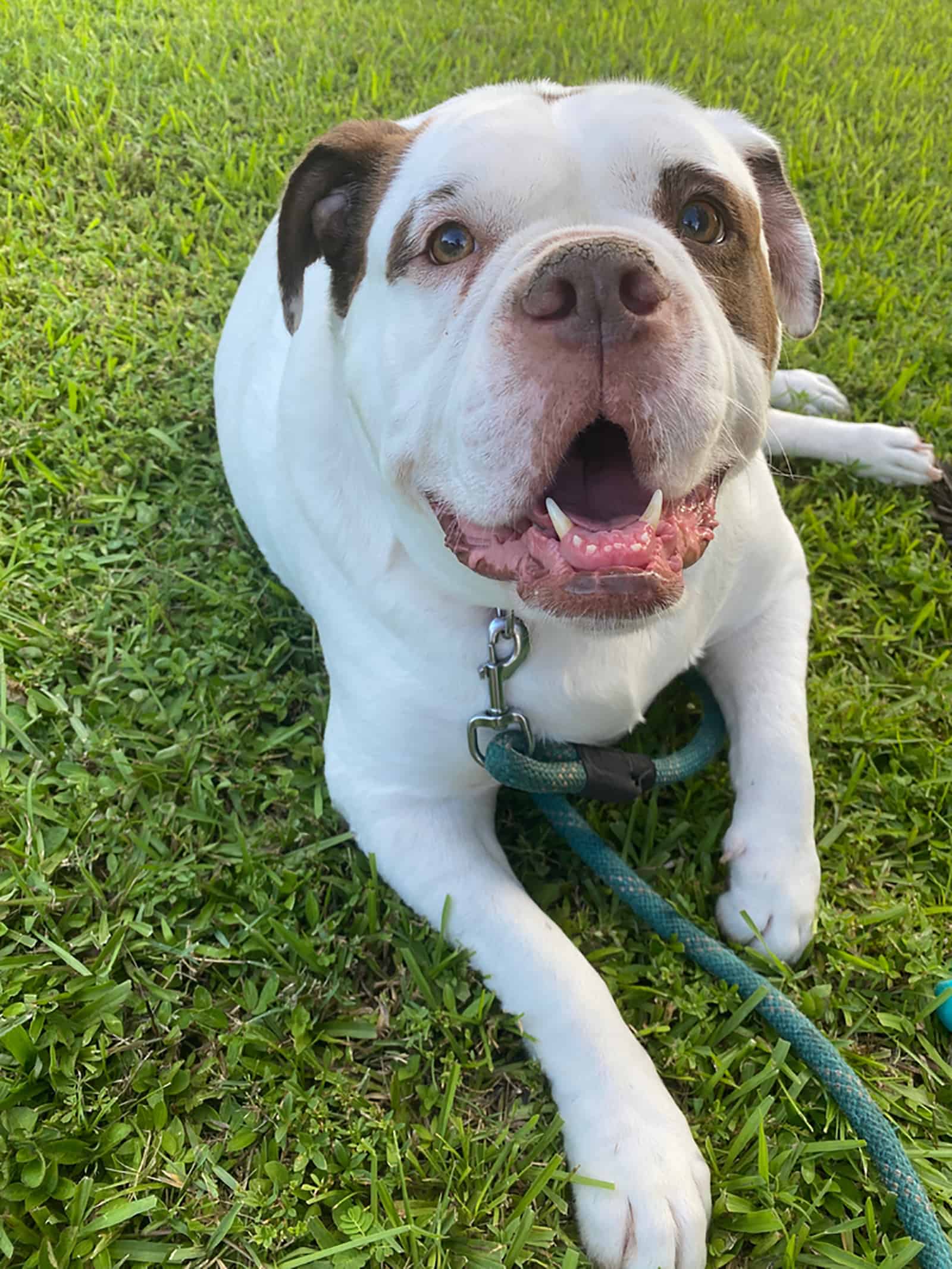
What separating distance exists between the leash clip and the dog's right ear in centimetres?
68

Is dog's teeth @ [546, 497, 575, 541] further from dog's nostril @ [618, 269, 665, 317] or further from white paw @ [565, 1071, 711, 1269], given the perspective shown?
white paw @ [565, 1071, 711, 1269]

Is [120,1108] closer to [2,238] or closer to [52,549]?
[52,549]

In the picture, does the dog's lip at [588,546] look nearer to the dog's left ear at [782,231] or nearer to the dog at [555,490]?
the dog at [555,490]

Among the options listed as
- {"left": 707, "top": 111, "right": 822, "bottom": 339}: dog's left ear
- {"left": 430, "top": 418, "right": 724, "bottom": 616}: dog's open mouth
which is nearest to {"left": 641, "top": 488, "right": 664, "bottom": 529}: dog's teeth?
{"left": 430, "top": 418, "right": 724, "bottom": 616}: dog's open mouth

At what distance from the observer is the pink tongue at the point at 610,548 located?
1484mm

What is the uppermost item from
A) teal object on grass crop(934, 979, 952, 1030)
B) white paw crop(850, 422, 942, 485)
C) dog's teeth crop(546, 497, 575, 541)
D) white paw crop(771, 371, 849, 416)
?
dog's teeth crop(546, 497, 575, 541)

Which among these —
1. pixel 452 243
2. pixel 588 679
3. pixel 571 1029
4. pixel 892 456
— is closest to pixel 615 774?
pixel 588 679

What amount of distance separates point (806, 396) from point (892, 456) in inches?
14.8

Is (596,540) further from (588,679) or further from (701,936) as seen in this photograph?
(701,936)

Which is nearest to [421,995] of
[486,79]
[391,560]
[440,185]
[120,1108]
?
[120,1108]

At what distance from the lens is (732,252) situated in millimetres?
1730

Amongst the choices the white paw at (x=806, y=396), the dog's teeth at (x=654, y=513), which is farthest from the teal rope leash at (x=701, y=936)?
the white paw at (x=806, y=396)

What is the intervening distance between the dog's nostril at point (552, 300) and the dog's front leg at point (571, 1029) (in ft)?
3.62

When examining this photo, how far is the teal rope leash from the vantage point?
67.0 inches
